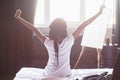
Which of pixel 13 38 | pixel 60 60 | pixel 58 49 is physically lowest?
pixel 13 38

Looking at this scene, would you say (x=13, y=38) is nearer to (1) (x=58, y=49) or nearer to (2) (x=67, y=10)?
(2) (x=67, y=10)

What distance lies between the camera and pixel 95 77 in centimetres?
206

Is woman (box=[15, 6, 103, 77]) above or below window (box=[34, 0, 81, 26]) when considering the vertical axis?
below

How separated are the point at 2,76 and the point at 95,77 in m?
3.53

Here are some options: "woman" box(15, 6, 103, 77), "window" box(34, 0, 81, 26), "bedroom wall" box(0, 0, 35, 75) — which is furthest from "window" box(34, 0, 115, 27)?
"woman" box(15, 6, 103, 77)

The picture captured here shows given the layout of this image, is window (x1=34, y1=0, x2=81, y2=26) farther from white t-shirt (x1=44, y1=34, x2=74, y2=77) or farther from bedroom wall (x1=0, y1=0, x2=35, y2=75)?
white t-shirt (x1=44, y1=34, x2=74, y2=77)

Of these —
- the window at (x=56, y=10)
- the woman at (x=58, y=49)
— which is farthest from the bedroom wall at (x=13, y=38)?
the woman at (x=58, y=49)

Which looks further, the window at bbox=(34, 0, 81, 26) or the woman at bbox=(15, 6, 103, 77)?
the window at bbox=(34, 0, 81, 26)

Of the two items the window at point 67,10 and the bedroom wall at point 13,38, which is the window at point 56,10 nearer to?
the window at point 67,10

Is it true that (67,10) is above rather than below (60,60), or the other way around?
above

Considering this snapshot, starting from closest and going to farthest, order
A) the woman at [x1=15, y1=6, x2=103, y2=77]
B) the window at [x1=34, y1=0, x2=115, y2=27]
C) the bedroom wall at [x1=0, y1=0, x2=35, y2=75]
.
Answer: the woman at [x1=15, y1=6, x2=103, y2=77] < the bedroom wall at [x1=0, y1=0, x2=35, y2=75] < the window at [x1=34, y1=0, x2=115, y2=27]

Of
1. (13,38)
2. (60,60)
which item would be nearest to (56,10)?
(13,38)

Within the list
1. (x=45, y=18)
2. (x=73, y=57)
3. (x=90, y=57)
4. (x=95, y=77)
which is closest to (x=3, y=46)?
(x=45, y=18)

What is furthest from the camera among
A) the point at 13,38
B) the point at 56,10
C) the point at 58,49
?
the point at 56,10
